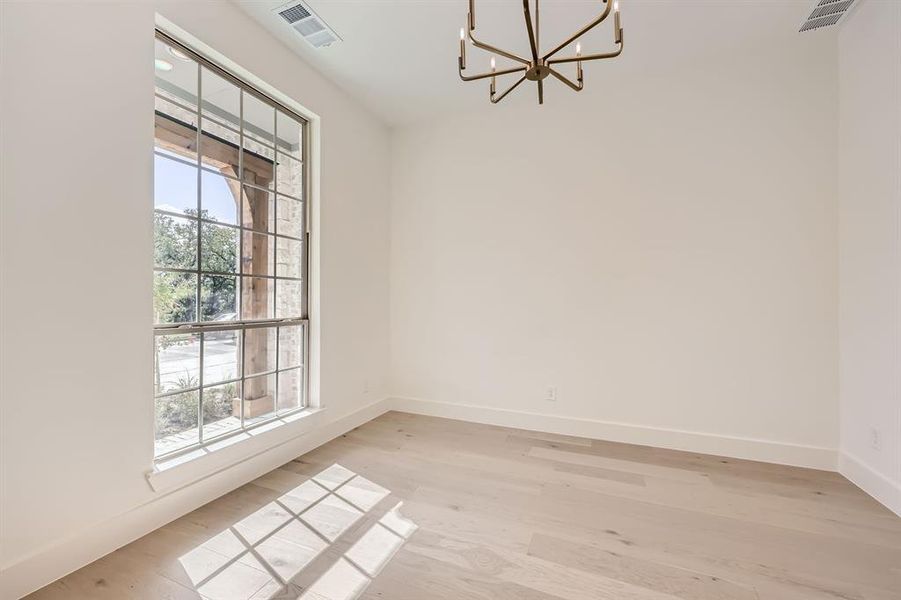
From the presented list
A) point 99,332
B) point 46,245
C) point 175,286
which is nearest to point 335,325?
point 175,286

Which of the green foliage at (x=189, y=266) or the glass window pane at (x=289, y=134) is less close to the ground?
the glass window pane at (x=289, y=134)

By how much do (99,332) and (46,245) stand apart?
1.34 feet

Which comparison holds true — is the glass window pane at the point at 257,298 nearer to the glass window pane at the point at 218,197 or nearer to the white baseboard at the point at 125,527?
the glass window pane at the point at 218,197

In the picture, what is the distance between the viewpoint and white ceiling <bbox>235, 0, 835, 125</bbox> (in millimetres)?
2256

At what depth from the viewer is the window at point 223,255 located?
2.04 m

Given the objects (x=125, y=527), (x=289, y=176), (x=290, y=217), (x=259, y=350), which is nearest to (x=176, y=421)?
(x=125, y=527)

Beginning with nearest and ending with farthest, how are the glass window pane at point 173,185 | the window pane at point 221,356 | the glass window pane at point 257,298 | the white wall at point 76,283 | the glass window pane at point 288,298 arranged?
the white wall at point 76,283, the glass window pane at point 173,185, the window pane at point 221,356, the glass window pane at point 257,298, the glass window pane at point 288,298

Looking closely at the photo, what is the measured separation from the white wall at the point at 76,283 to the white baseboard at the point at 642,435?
206 centimetres

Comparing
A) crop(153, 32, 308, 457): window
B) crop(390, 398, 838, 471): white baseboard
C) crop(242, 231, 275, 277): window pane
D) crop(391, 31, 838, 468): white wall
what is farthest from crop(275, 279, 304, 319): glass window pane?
crop(390, 398, 838, 471): white baseboard

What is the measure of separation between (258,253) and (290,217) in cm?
45

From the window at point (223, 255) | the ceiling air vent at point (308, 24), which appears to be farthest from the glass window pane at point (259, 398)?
the ceiling air vent at point (308, 24)

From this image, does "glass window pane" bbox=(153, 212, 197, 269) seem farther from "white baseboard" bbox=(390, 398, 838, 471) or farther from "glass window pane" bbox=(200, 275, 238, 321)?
"white baseboard" bbox=(390, 398, 838, 471)

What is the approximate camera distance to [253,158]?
8.35ft

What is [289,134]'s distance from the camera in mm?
2848
